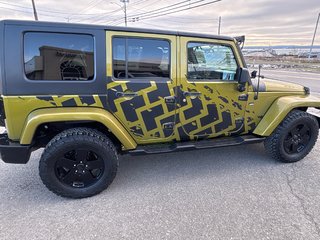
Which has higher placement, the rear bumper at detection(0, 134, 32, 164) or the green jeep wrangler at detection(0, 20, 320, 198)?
the green jeep wrangler at detection(0, 20, 320, 198)

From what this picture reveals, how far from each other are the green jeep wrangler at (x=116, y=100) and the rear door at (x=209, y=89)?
13mm

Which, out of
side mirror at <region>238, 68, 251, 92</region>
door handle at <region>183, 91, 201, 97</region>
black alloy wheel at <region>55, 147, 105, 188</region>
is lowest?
black alloy wheel at <region>55, 147, 105, 188</region>

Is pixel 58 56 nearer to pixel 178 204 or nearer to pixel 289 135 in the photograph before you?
pixel 178 204

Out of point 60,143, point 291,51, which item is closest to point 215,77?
point 60,143

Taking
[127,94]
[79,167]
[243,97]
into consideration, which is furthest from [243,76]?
[79,167]

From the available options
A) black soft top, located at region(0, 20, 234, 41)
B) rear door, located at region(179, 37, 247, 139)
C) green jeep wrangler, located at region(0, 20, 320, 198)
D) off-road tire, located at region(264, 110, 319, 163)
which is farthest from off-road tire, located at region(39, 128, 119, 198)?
A: off-road tire, located at region(264, 110, 319, 163)

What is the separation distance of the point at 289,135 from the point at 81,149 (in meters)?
2.99

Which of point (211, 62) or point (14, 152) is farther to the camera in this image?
point (211, 62)

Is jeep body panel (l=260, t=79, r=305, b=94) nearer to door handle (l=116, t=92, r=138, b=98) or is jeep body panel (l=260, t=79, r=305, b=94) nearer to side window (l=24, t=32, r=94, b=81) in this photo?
door handle (l=116, t=92, r=138, b=98)

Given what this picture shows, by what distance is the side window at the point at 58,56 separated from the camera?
241cm

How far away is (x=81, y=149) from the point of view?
8.71 ft

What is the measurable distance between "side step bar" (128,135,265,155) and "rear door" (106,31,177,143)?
0.62 ft

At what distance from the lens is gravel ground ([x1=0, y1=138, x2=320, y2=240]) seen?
2230 millimetres

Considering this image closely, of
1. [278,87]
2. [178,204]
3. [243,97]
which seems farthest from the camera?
[278,87]
